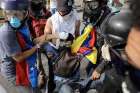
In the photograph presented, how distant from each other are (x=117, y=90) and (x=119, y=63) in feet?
0.38

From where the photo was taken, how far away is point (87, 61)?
4.74m

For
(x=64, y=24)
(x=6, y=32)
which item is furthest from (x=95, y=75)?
(x=6, y=32)

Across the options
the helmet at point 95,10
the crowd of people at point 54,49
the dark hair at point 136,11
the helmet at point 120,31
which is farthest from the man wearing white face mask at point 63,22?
the dark hair at point 136,11

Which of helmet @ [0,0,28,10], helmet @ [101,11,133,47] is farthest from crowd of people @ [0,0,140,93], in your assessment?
helmet @ [101,11,133,47]

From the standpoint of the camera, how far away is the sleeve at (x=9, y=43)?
3576mm

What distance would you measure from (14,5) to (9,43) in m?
0.35

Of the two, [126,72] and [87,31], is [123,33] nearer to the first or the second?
[126,72]

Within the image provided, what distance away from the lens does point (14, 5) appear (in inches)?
147

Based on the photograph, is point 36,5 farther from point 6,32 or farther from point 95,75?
point 6,32

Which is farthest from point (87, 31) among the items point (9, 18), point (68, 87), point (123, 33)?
point (123, 33)

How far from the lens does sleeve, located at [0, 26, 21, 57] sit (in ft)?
11.7

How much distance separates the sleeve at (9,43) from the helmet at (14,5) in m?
Answer: 0.22

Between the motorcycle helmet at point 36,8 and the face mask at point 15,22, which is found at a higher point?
the face mask at point 15,22

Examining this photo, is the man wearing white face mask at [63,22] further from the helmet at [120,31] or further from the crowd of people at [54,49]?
the helmet at [120,31]
